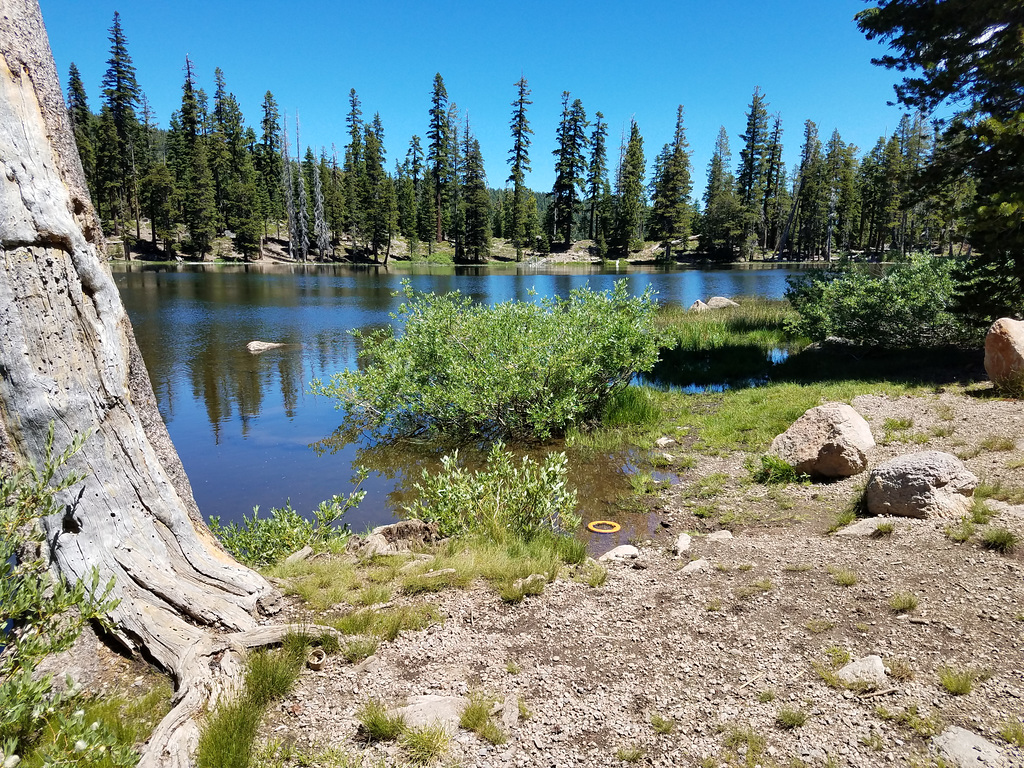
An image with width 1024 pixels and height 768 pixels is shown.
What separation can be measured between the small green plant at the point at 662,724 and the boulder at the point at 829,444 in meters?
5.37

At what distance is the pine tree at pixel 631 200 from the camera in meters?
71.2

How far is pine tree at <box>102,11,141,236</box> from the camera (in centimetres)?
5722

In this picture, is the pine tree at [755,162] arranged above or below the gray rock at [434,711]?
above

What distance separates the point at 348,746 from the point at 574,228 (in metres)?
91.9

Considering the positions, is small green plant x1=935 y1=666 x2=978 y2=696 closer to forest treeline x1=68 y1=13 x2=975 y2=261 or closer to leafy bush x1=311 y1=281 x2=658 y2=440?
leafy bush x1=311 y1=281 x2=658 y2=440

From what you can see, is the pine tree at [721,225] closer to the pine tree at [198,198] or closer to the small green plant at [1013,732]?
the pine tree at [198,198]

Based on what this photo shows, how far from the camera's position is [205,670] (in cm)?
335

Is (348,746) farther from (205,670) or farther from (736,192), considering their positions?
(736,192)

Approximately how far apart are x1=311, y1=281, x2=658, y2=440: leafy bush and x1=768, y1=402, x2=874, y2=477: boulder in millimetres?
3352

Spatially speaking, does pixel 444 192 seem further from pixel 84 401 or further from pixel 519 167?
pixel 84 401

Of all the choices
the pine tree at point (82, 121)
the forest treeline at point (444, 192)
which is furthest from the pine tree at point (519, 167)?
the pine tree at point (82, 121)

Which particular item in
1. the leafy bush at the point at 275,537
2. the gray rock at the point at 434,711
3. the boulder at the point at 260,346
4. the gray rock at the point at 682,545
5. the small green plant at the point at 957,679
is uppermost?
the boulder at the point at 260,346

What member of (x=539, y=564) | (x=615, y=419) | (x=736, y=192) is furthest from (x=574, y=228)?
(x=539, y=564)

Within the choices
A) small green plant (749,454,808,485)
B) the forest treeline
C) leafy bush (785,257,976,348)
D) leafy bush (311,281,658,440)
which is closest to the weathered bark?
leafy bush (311,281,658,440)
